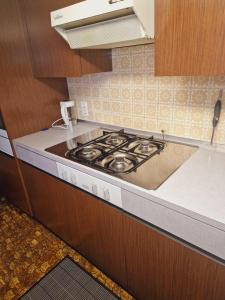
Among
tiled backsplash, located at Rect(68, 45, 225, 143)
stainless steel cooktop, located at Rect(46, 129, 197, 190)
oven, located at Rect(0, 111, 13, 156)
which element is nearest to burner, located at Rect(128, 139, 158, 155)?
stainless steel cooktop, located at Rect(46, 129, 197, 190)

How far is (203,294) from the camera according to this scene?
847 millimetres

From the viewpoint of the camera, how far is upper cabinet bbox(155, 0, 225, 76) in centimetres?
72

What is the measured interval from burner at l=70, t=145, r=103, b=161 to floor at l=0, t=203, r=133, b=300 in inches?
33.3

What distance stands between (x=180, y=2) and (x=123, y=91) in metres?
0.76

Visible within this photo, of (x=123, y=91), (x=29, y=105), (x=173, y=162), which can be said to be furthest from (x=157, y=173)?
(x=29, y=105)

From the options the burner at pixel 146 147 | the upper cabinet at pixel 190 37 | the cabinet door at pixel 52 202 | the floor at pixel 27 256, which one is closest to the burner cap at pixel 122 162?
the burner at pixel 146 147

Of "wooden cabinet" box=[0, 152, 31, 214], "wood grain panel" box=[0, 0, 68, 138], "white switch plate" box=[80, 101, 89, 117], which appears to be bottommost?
"wooden cabinet" box=[0, 152, 31, 214]

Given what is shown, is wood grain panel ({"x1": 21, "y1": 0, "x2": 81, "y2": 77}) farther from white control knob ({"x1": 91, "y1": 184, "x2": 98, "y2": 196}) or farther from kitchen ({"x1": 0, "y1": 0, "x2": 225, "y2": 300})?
white control knob ({"x1": 91, "y1": 184, "x2": 98, "y2": 196})

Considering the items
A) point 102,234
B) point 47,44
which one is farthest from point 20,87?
point 102,234

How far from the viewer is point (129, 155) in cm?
118

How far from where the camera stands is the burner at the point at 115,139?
1400mm

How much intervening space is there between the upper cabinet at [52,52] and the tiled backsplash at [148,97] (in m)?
0.17

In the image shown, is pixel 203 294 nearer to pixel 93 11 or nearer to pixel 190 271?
pixel 190 271

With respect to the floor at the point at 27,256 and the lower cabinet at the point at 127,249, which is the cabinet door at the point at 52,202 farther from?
the floor at the point at 27,256
